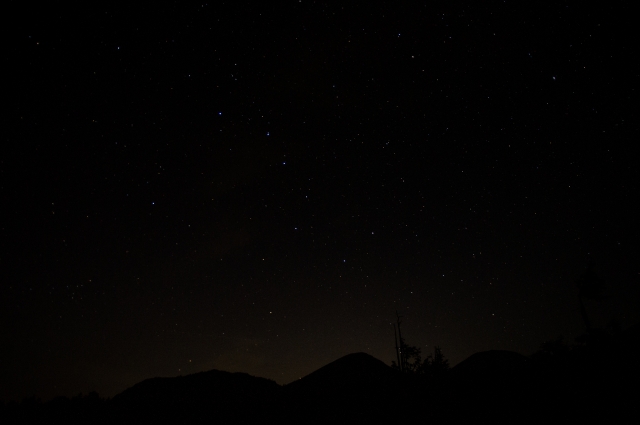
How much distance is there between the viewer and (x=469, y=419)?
13797 millimetres

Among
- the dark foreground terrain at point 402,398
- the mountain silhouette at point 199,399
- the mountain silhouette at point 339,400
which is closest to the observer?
the dark foreground terrain at point 402,398

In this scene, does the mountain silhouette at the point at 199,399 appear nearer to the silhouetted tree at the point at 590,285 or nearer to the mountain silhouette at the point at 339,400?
the mountain silhouette at the point at 339,400

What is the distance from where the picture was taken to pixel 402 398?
58.5ft

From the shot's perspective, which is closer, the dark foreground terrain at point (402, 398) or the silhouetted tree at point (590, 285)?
the dark foreground terrain at point (402, 398)

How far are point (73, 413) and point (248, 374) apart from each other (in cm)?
931

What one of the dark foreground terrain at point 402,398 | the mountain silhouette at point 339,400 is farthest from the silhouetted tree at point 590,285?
the mountain silhouette at point 339,400

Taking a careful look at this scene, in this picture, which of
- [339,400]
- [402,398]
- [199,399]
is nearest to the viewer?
[402,398]

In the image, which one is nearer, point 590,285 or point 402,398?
point 402,398

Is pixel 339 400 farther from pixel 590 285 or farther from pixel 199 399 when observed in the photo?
pixel 590 285

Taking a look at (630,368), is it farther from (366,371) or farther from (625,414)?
(366,371)

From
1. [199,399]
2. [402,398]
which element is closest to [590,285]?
[402,398]

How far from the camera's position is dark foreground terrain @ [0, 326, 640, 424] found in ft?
41.4

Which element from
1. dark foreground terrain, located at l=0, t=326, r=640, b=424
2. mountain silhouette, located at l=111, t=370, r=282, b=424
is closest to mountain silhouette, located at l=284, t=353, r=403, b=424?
dark foreground terrain, located at l=0, t=326, r=640, b=424

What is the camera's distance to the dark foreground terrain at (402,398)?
12.6 metres
